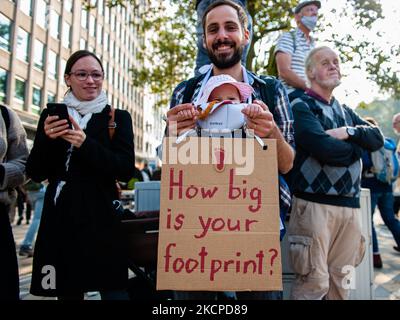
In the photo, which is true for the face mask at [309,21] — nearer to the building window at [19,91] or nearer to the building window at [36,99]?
the building window at [19,91]

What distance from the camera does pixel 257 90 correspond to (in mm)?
1776

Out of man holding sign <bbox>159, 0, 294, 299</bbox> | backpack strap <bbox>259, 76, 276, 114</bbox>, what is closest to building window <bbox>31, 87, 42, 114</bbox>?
man holding sign <bbox>159, 0, 294, 299</bbox>

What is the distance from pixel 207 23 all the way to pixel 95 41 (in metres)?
32.4

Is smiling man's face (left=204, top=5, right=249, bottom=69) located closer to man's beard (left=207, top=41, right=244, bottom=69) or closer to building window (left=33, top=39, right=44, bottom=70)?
man's beard (left=207, top=41, right=244, bottom=69)

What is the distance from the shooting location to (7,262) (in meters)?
1.95

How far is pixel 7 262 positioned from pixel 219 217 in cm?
130

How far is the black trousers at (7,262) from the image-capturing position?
191 cm

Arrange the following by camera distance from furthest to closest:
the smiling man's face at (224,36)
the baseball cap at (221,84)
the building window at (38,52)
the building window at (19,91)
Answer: the building window at (19,91) < the building window at (38,52) < the smiling man's face at (224,36) < the baseball cap at (221,84)

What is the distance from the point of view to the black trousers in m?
1.91

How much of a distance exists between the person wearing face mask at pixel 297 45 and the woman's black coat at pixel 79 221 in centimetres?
180

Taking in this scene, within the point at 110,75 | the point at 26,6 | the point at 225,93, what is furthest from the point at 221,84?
the point at 110,75

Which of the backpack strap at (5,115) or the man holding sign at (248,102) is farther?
the backpack strap at (5,115)

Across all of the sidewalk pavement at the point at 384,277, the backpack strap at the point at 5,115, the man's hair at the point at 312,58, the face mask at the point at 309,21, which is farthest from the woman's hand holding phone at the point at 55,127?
the face mask at the point at 309,21
